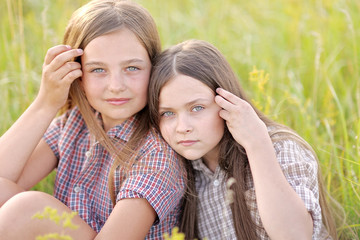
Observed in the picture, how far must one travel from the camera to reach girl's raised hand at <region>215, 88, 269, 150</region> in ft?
6.93

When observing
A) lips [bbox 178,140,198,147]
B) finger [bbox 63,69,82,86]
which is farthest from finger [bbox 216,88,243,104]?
finger [bbox 63,69,82,86]

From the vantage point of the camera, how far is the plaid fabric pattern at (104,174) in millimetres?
2225

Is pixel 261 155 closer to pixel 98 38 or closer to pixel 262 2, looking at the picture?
pixel 98 38

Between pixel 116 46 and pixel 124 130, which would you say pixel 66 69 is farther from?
pixel 124 130

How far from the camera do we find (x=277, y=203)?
6.51 ft

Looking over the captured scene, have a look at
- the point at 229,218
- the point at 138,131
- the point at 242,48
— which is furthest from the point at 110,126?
the point at 242,48

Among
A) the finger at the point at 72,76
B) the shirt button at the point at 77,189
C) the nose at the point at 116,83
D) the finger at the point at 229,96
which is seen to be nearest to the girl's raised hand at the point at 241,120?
the finger at the point at 229,96

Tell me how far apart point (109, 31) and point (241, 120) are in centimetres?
74

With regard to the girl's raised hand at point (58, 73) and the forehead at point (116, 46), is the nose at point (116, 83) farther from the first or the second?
the girl's raised hand at point (58, 73)

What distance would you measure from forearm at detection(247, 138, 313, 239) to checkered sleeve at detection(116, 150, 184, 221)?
41 centimetres

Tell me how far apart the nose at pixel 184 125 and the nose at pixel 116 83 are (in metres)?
0.32

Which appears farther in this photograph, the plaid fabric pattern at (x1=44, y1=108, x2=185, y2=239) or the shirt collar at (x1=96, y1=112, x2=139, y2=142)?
the shirt collar at (x1=96, y1=112, x2=139, y2=142)

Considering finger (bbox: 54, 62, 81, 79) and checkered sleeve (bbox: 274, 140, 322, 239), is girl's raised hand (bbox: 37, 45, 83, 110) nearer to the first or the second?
finger (bbox: 54, 62, 81, 79)

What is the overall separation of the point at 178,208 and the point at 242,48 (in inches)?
72.7
